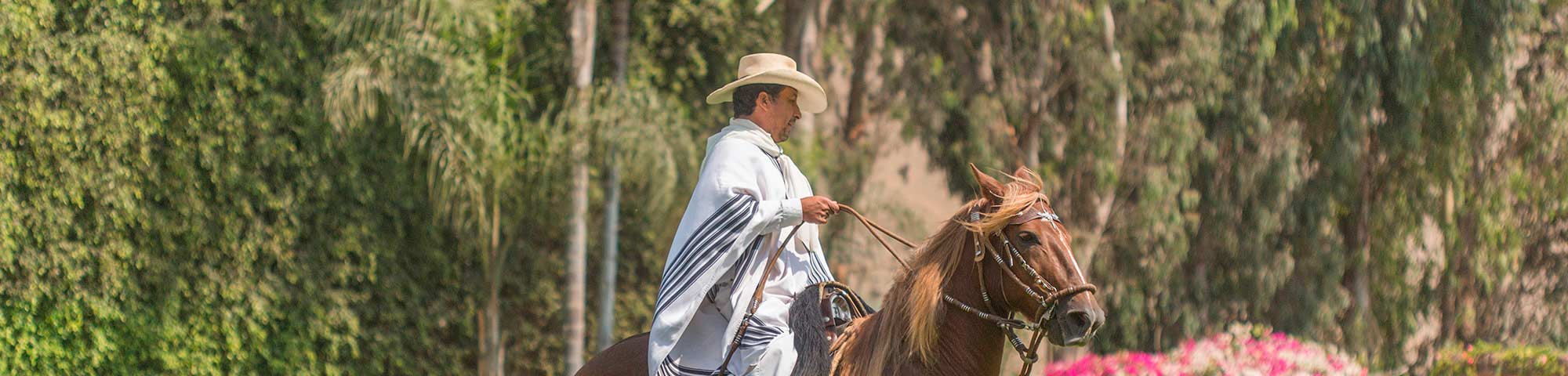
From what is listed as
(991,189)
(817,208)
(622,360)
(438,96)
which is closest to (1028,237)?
(991,189)

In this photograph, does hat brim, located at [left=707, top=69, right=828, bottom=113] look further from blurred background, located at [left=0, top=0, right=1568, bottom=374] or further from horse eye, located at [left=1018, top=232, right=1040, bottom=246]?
blurred background, located at [left=0, top=0, right=1568, bottom=374]

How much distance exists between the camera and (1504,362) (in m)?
9.16

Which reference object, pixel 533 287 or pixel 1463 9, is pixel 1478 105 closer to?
pixel 1463 9

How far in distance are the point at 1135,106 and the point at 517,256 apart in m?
5.19

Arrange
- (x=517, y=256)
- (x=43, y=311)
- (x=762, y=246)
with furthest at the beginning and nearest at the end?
(x=517, y=256)
(x=43, y=311)
(x=762, y=246)

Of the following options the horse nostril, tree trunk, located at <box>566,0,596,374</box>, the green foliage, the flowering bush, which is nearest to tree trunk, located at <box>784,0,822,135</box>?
tree trunk, located at <box>566,0,596,374</box>

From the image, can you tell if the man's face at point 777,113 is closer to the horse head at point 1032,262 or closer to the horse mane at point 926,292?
the horse mane at point 926,292

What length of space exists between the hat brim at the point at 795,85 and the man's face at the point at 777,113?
0.04m

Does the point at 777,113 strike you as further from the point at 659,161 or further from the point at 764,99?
the point at 659,161

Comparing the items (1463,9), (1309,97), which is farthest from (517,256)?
(1463,9)

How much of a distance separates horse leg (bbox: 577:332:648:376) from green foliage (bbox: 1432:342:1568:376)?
664 cm

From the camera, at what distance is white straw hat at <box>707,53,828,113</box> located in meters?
4.46

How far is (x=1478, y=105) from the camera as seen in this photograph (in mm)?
11320

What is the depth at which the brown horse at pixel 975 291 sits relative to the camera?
3.83 m
